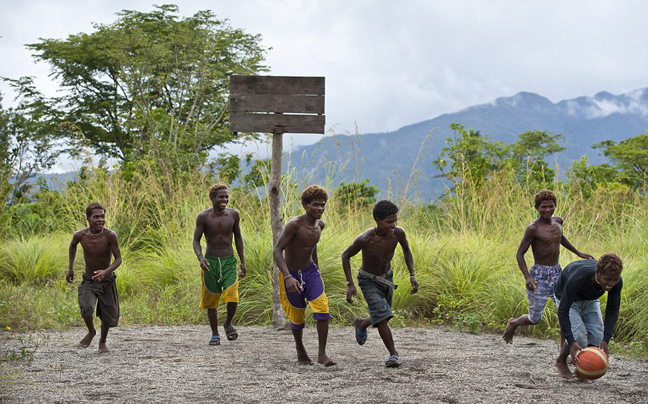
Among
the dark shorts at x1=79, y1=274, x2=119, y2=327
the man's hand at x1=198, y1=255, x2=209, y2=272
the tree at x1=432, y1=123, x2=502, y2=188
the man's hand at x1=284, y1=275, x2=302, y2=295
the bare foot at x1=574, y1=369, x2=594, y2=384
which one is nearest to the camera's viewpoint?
the bare foot at x1=574, y1=369, x2=594, y2=384

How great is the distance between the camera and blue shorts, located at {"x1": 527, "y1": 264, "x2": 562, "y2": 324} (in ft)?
19.7

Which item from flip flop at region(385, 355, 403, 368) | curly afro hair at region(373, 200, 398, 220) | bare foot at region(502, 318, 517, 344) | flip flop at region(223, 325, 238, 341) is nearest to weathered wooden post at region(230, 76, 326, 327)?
flip flop at region(223, 325, 238, 341)

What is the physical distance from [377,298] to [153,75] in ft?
64.4

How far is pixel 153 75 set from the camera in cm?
2367

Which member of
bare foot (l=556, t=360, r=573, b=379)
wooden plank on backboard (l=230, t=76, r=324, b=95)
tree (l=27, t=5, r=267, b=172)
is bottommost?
bare foot (l=556, t=360, r=573, b=379)

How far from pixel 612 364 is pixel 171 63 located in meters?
21.8

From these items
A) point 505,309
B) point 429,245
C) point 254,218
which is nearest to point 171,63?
point 254,218

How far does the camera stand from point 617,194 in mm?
12469

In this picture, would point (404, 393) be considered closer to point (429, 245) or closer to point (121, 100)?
point (429, 245)

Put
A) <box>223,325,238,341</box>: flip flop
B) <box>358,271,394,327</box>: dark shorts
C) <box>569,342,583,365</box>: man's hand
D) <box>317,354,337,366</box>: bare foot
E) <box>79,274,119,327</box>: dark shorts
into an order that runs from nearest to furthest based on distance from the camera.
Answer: <box>569,342,583,365</box>: man's hand → <box>358,271,394,327</box>: dark shorts → <box>317,354,337,366</box>: bare foot → <box>79,274,119,327</box>: dark shorts → <box>223,325,238,341</box>: flip flop

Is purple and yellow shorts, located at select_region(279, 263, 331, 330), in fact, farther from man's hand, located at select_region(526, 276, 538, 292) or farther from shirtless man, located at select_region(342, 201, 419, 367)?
man's hand, located at select_region(526, 276, 538, 292)

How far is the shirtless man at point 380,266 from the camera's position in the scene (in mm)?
5617

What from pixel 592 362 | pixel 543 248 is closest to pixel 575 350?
pixel 592 362

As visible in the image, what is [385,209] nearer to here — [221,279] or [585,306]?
[585,306]
